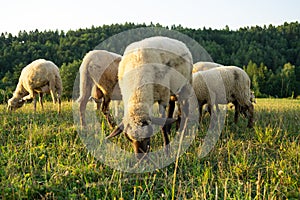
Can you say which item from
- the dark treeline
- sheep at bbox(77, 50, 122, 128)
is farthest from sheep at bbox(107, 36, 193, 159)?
the dark treeline

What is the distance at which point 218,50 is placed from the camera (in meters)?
71.1

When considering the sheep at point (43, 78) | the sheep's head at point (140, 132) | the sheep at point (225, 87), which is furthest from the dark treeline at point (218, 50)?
the sheep's head at point (140, 132)

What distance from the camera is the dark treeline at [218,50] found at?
49.8 m

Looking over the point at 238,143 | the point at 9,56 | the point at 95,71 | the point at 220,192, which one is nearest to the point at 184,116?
the point at 238,143

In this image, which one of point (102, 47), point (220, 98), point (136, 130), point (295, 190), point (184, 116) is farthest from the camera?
point (220, 98)

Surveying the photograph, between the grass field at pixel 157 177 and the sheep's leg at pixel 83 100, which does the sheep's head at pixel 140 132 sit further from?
the sheep's leg at pixel 83 100

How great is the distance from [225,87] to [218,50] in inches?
2644

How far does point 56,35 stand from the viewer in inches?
3115

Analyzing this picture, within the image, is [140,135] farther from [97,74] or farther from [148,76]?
[97,74]

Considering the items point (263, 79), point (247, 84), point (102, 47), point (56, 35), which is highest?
point (56, 35)

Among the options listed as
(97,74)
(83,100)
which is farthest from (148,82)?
(83,100)

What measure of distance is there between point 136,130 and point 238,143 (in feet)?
6.45

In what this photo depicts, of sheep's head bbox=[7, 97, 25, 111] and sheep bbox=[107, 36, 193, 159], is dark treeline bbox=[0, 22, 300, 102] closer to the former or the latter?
sheep's head bbox=[7, 97, 25, 111]

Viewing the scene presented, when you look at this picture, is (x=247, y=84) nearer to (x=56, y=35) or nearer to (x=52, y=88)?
(x=52, y=88)
